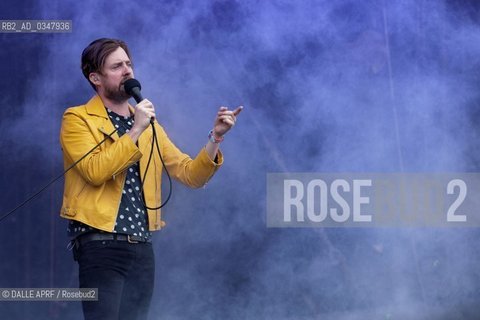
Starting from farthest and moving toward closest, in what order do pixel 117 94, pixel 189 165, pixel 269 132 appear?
1. pixel 269 132
2. pixel 189 165
3. pixel 117 94

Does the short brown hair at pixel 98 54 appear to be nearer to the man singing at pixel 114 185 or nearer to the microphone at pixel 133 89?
the man singing at pixel 114 185

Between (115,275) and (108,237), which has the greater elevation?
(108,237)

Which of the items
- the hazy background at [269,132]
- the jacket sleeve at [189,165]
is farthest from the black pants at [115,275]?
the hazy background at [269,132]

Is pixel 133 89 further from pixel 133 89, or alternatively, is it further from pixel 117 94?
pixel 117 94

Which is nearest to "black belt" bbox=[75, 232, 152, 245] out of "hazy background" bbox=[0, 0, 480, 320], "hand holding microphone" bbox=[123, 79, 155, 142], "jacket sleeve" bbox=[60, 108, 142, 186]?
"jacket sleeve" bbox=[60, 108, 142, 186]

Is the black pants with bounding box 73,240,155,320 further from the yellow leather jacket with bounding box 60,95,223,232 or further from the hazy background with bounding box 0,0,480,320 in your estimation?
the hazy background with bounding box 0,0,480,320

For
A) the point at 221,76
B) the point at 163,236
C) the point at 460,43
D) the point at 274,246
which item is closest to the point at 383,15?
the point at 460,43

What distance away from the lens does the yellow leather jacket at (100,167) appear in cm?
317

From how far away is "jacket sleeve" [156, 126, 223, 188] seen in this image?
3479 millimetres

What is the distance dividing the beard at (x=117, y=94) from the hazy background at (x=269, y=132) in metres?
0.72

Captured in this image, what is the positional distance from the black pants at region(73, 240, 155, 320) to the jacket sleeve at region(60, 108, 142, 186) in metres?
0.24

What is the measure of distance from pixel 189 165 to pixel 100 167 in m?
0.51

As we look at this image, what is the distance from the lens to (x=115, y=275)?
10.5 ft

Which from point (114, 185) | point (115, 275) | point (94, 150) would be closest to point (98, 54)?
point (94, 150)
